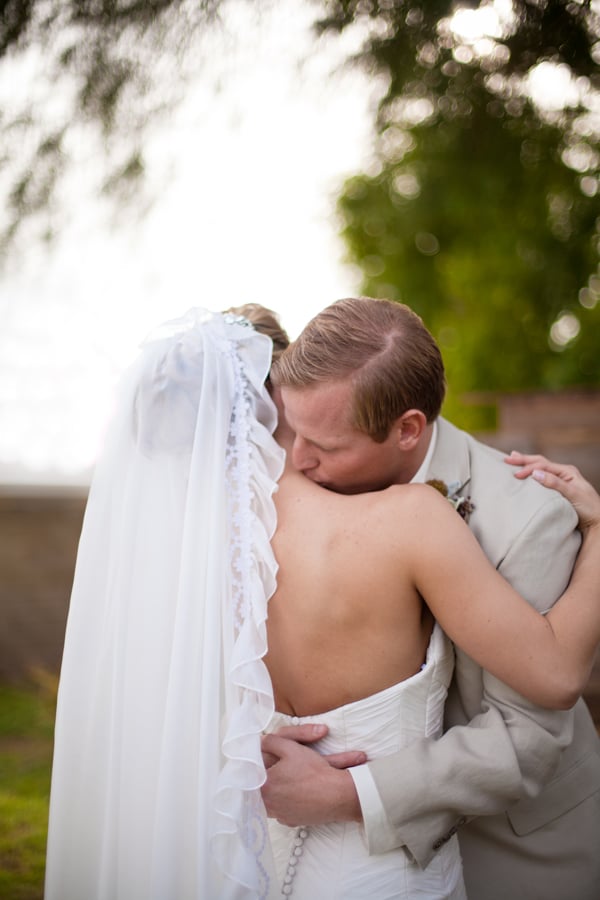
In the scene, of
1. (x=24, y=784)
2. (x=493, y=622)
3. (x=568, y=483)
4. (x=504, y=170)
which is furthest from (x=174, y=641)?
(x=24, y=784)

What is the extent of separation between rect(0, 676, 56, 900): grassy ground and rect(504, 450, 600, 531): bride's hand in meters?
2.83

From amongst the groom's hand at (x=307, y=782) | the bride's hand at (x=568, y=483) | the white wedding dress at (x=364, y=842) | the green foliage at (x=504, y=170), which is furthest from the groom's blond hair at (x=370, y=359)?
the green foliage at (x=504, y=170)

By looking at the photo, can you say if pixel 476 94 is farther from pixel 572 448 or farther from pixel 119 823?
Answer: pixel 572 448

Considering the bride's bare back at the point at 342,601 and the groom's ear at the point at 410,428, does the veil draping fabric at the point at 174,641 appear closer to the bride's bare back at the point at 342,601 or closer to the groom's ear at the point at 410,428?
the bride's bare back at the point at 342,601

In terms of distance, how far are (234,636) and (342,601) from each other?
0.86ft

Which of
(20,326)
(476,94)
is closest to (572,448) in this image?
(476,94)

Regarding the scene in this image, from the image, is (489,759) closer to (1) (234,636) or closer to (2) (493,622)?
(2) (493,622)

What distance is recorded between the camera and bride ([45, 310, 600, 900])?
1.82m

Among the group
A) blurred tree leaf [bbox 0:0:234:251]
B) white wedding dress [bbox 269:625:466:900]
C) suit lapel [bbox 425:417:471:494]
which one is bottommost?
white wedding dress [bbox 269:625:466:900]

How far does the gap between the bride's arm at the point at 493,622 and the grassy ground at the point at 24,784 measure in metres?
2.68

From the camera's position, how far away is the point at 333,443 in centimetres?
199

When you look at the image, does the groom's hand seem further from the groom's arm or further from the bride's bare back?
the bride's bare back

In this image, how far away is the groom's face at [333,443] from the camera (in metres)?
1.95

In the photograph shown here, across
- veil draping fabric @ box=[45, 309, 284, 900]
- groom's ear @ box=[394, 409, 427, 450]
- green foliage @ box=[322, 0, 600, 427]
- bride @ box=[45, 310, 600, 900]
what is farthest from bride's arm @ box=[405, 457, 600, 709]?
green foliage @ box=[322, 0, 600, 427]
